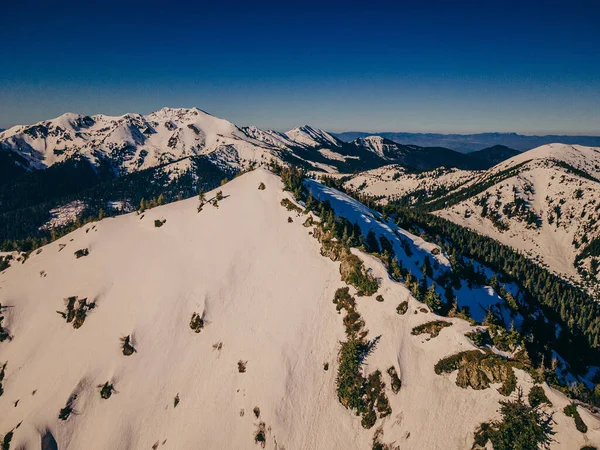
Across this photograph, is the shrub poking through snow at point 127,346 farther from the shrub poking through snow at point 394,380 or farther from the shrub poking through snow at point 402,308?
the shrub poking through snow at point 402,308

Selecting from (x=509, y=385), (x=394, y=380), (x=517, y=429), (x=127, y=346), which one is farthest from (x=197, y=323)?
(x=517, y=429)

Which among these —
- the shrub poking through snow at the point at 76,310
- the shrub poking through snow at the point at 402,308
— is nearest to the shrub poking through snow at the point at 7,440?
the shrub poking through snow at the point at 76,310

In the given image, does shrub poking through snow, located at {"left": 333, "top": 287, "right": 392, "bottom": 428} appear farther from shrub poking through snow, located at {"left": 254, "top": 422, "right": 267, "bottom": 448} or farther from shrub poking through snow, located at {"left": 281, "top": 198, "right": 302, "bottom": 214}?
shrub poking through snow, located at {"left": 281, "top": 198, "right": 302, "bottom": 214}

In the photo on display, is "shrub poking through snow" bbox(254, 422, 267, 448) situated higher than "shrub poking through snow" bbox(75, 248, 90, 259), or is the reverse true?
"shrub poking through snow" bbox(75, 248, 90, 259)

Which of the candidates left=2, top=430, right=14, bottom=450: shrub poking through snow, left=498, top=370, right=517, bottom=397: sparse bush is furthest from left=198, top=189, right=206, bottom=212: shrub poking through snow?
left=498, top=370, right=517, bottom=397: sparse bush

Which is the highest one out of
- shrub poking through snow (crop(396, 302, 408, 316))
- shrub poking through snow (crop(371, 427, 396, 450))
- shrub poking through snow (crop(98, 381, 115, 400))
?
shrub poking through snow (crop(396, 302, 408, 316))

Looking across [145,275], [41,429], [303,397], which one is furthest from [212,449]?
[145,275]
